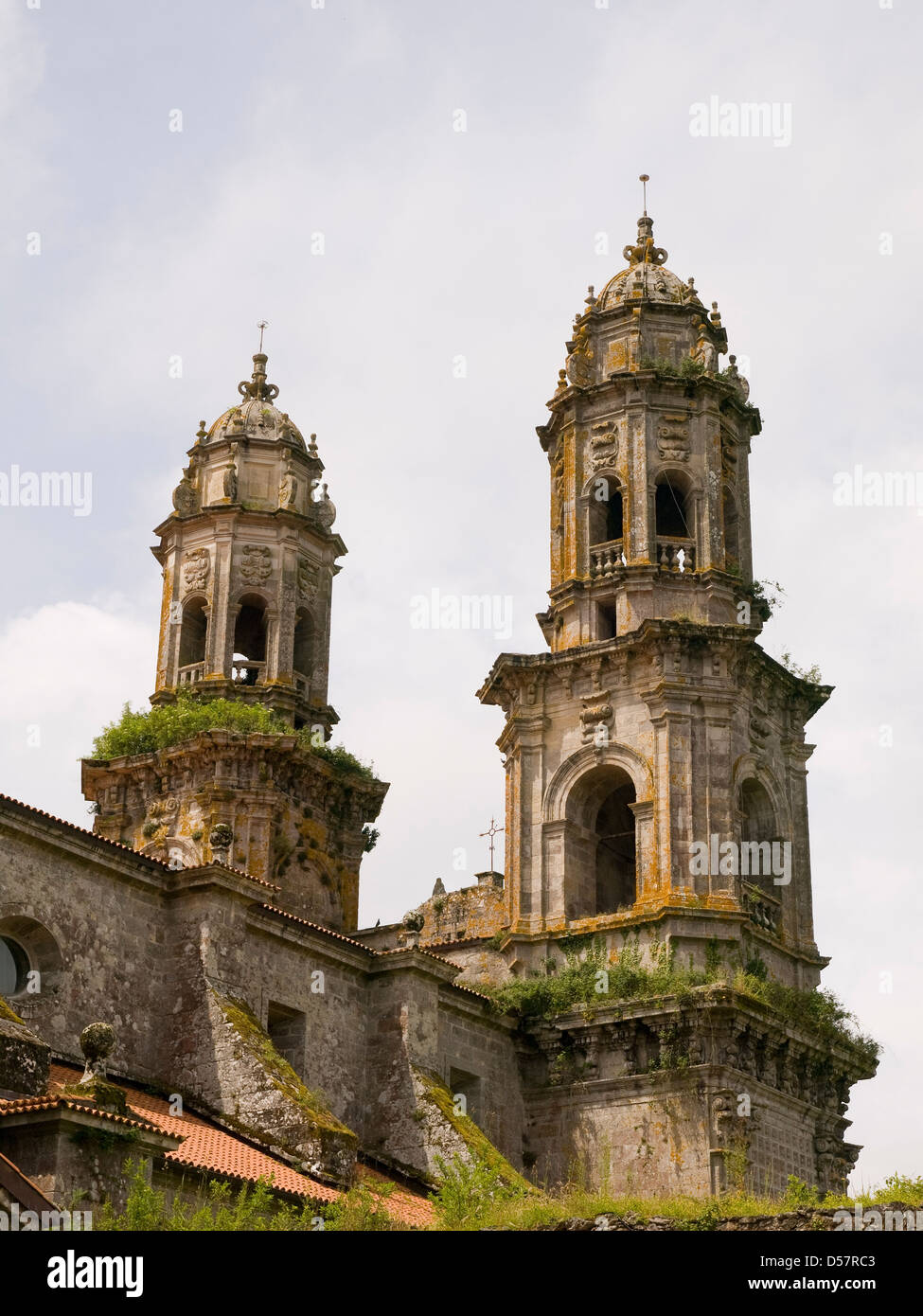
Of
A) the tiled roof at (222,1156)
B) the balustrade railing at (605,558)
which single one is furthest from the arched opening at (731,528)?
the tiled roof at (222,1156)

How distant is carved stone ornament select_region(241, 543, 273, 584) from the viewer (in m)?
37.6

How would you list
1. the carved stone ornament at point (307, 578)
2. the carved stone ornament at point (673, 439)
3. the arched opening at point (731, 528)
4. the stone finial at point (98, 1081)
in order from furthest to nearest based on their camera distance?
1. the carved stone ornament at point (307, 578)
2. the arched opening at point (731, 528)
3. the carved stone ornament at point (673, 439)
4. the stone finial at point (98, 1081)

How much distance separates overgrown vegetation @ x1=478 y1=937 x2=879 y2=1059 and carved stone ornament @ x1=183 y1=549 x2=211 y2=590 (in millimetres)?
10257

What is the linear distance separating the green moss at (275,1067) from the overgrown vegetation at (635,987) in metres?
5.92

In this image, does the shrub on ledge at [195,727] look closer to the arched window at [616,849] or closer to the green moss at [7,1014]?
the arched window at [616,849]

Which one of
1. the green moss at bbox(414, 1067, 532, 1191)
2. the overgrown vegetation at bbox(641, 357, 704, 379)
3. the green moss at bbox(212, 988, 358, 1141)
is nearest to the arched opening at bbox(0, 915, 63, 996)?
the green moss at bbox(212, 988, 358, 1141)

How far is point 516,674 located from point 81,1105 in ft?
52.5

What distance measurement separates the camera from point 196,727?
1382 inches

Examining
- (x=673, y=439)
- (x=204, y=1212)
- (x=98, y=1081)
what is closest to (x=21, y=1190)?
(x=204, y=1212)

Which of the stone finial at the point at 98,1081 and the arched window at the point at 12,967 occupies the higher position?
the arched window at the point at 12,967

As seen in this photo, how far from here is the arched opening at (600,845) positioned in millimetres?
32156

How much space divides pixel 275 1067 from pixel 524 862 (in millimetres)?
8585
